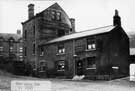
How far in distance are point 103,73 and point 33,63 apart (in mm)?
16889

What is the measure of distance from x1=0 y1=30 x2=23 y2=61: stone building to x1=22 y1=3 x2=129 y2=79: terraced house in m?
16.9

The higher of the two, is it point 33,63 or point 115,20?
point 115,20

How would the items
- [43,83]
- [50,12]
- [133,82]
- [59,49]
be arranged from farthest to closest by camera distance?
[50,12], [59,49], [133,82], [43,83]

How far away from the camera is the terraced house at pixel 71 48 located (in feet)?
97.5

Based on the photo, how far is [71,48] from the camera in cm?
3419

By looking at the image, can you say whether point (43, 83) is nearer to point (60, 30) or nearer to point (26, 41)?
point (60, 30)

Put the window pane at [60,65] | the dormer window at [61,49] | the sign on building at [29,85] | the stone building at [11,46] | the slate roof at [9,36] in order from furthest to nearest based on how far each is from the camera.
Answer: the slate roof at [9,36]
the stone building at [11,46]
the dormer window at [61,49]
the window pane at [60,65]
the sign on building at [29,85]

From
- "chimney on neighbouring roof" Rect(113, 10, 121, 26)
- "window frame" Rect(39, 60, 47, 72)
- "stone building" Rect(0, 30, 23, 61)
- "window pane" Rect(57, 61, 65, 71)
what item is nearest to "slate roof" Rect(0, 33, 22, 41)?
"stone building" Rect(0, 30, 23, 61)

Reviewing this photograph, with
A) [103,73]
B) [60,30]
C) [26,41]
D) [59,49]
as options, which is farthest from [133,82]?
[26,41]

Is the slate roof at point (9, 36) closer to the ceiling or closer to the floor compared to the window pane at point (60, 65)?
closer to the ceiling

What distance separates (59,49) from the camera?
1447 inches

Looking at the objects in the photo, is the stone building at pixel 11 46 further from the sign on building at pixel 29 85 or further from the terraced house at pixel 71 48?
the sign on building at pixel 29 85

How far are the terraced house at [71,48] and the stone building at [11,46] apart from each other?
55.4 ft

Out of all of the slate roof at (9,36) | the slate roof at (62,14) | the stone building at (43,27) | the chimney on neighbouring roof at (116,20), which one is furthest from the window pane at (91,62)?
the slate roof at (9,36)
